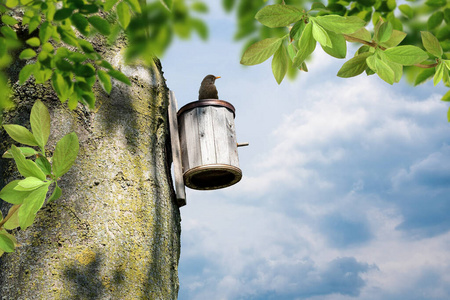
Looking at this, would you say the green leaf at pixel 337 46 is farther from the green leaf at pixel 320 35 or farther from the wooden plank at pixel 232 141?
the wooden plank at pixel 232 141

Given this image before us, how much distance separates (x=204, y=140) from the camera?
2.71 metres

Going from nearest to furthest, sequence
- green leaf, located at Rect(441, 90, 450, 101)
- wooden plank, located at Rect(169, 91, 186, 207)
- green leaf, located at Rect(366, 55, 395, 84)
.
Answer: green leaf, located at Rect(366, 55, 395, 84), green leaf, located at Rect(441, 90, 450, 101), wooden plank, located at Rect(169, 91, 186, 207)

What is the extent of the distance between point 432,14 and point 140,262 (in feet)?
4.59

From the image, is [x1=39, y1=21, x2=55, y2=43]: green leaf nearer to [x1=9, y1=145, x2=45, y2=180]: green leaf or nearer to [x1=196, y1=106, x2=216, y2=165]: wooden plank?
[x1=9, y1=145, x2=45, y2=180]: green leaf

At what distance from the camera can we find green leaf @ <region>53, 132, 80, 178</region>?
880 millimetres

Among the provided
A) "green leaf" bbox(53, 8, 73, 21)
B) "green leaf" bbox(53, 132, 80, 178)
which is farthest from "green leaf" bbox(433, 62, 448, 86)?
"green leaf" bbox(53, 8, 73, 21)

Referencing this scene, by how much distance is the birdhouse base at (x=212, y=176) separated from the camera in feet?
8.72

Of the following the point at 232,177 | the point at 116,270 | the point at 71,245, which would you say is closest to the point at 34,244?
the point at 71,245

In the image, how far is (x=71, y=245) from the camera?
1.55 metres

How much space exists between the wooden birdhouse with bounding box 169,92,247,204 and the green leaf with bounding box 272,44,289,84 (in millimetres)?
1561

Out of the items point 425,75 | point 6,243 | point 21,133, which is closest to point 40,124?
point 21,133

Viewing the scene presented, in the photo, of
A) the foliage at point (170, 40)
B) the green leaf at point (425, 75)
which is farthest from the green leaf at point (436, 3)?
the green leaf at point (425, 75)

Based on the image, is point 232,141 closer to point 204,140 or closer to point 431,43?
point 204,140

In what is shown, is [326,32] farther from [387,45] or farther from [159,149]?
[159,149]
